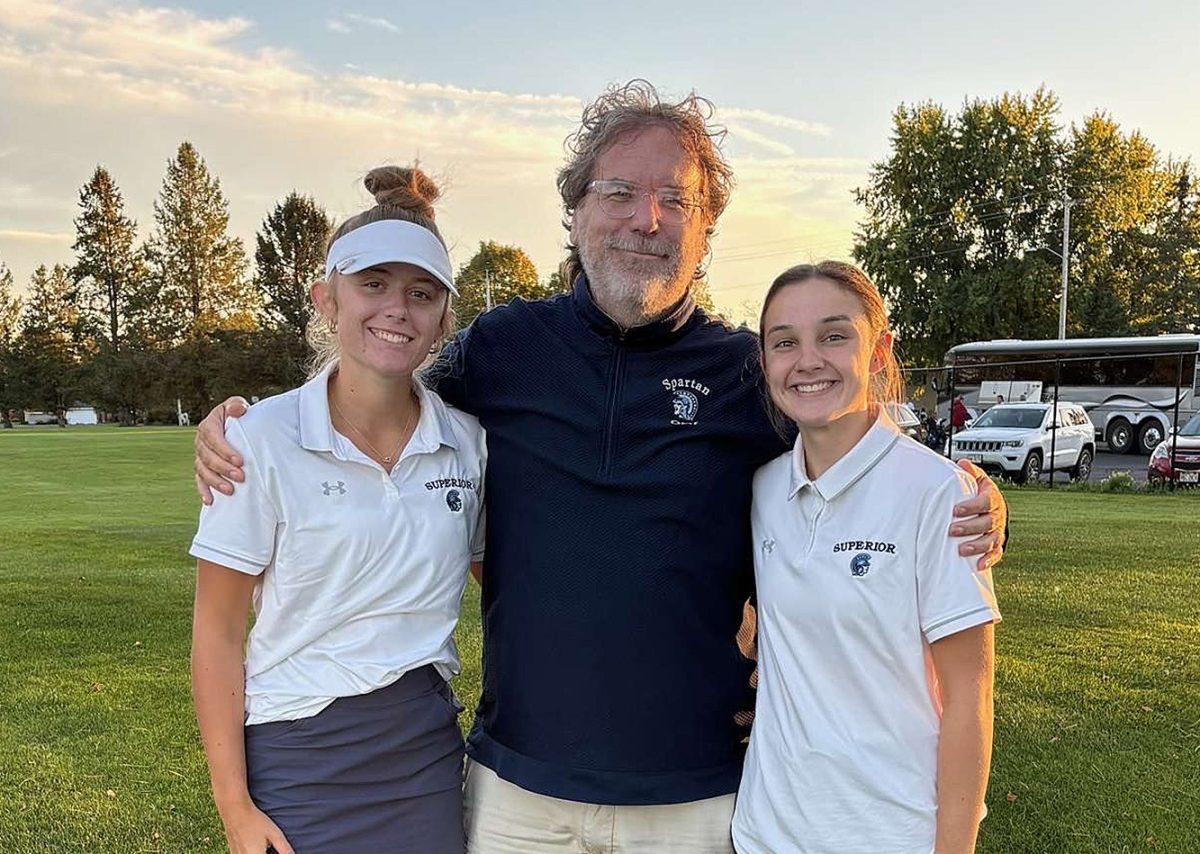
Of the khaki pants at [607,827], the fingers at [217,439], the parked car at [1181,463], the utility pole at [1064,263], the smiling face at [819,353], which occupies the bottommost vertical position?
the parked car at [1181,463]

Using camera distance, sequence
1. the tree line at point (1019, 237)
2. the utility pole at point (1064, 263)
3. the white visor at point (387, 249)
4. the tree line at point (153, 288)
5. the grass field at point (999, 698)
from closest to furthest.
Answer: the white visor at point (387, 249)
the grass field at point (999, 698)
the utility pole at point (1064, 263)
the tree line at point (1019, 237)
the tree line at point (153, 288)

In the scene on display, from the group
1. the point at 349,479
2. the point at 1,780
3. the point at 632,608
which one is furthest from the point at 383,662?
the point at 1,780

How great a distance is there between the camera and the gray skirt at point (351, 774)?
2.21 meters

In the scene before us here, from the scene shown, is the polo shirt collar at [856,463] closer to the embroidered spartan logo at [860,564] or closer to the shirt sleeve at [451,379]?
the embroidered spartan logo at [860,564]

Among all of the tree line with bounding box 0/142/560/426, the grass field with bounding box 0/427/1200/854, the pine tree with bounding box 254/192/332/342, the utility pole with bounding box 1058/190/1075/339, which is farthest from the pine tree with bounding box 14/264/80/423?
the grass field with bounding box 0/427/1200/854

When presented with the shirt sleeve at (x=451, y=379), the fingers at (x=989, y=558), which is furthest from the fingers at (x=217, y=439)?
the fingers at (x=989, y=558)

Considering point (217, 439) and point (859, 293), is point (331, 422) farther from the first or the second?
point (859, 293)

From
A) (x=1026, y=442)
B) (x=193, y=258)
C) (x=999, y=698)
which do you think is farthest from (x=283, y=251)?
(x=999, y=698)

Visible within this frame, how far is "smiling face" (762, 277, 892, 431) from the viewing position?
2.25m

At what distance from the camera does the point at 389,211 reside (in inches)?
97.7

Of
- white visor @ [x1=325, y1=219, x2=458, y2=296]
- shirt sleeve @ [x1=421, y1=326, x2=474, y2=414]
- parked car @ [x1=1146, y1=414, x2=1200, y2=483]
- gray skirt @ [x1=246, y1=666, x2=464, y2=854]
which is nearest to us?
gray skirt @ [x1=246, y1=666, x2=464, y2=854]

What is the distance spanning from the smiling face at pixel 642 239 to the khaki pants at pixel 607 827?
1.23m

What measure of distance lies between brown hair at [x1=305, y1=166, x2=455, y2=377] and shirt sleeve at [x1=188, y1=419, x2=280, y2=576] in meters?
0.45

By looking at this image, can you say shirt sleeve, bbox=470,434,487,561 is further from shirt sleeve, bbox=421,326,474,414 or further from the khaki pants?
the khaki pants
